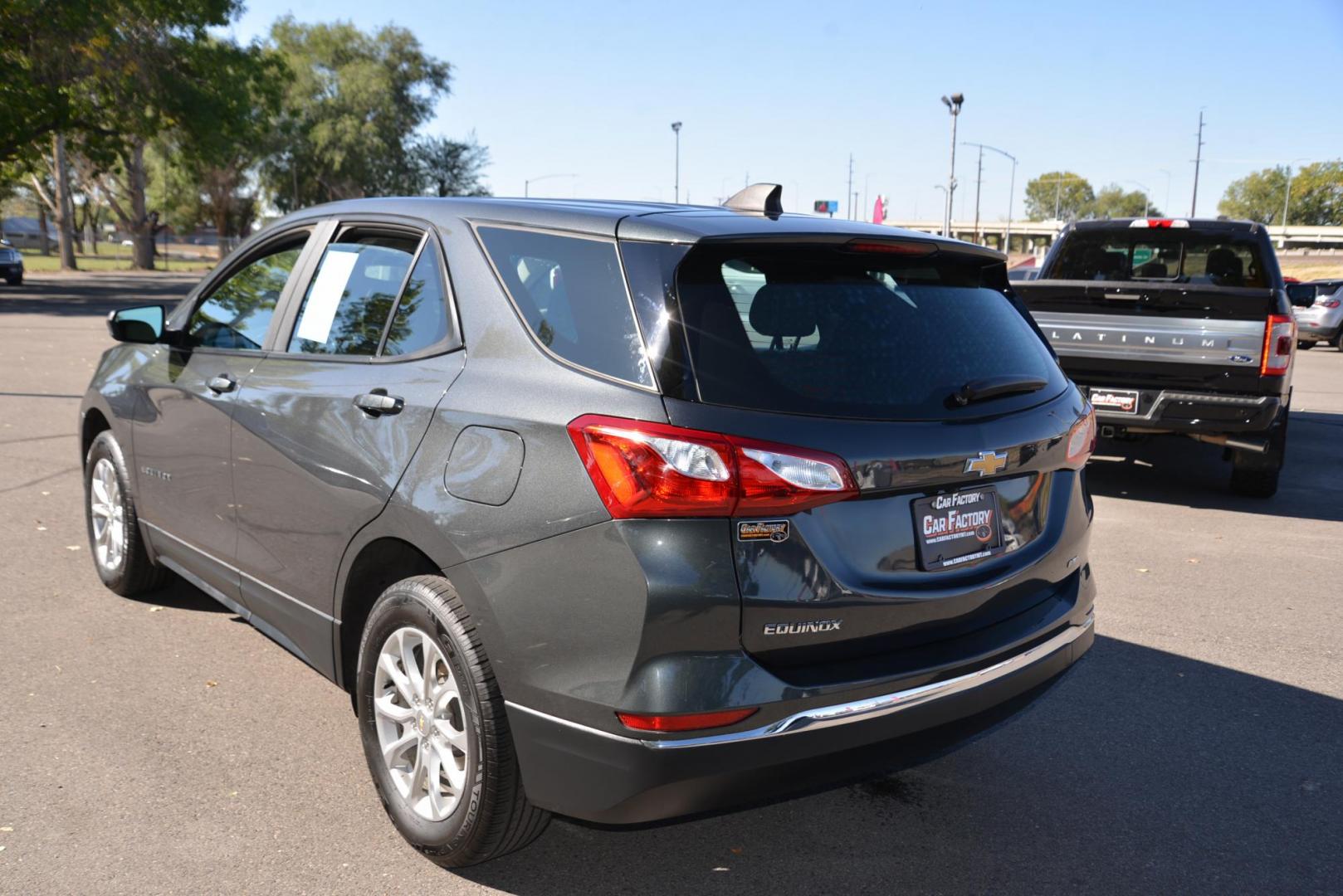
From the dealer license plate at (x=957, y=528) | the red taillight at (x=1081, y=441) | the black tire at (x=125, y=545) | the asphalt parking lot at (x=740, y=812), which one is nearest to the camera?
the dealer license plate at (x=957, y=528)

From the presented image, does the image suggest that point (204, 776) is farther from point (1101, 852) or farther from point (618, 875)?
point (1101, 852)

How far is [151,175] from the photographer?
244ft

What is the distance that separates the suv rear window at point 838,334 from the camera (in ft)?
8.73

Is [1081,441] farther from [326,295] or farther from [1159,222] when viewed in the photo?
[1159,222]

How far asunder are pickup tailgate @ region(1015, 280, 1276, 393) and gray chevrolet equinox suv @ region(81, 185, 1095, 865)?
15.3 feet

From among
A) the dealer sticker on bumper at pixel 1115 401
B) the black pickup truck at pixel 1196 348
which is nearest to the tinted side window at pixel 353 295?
the black pickup truck at pixel 1196 348

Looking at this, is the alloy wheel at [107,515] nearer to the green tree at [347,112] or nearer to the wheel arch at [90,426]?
the wheel arch at [90,426]

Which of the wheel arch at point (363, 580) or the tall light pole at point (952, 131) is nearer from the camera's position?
the wheel arch at point (363, 580)

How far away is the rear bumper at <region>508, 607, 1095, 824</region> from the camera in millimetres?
2541

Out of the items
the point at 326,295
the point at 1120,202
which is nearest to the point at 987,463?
the point at 326,295

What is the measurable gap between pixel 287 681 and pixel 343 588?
1.23 metres

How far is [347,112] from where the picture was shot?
230 ft

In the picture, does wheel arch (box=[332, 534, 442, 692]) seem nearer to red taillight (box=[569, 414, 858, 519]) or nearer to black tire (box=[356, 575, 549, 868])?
black tire (box=[356, 575, 549, 868])

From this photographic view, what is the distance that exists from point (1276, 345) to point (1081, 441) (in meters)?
4.99
